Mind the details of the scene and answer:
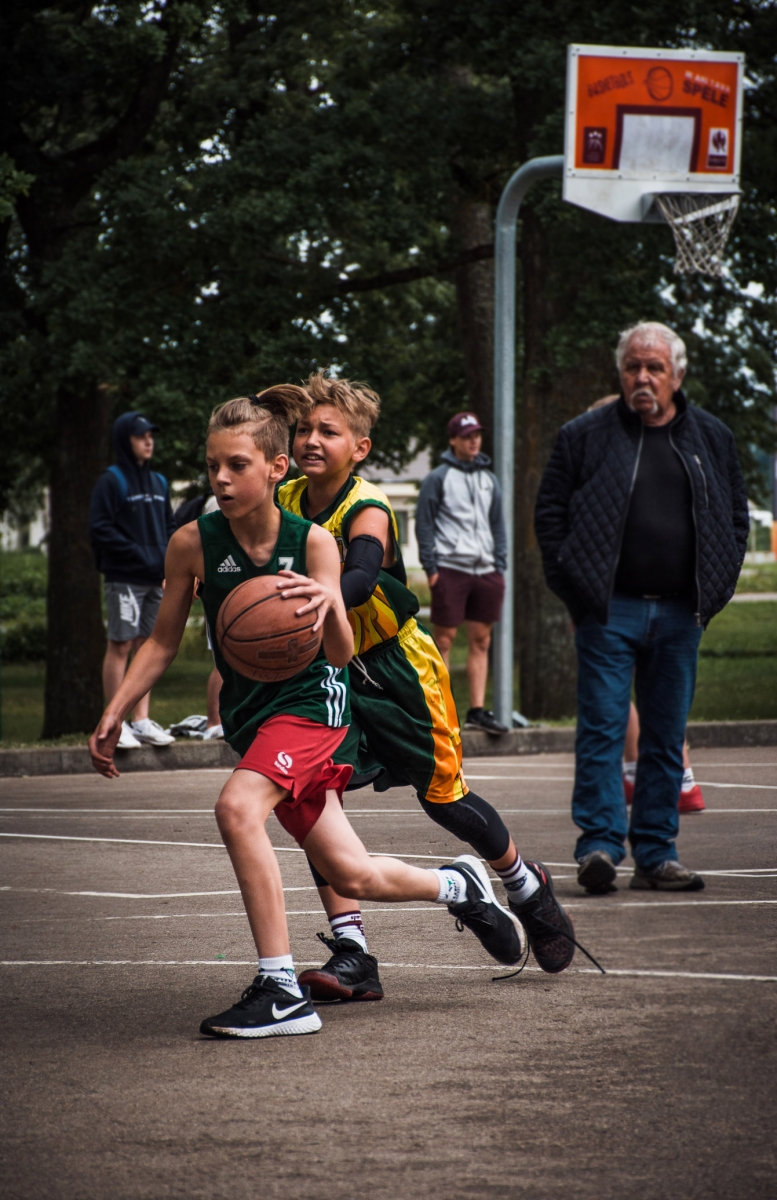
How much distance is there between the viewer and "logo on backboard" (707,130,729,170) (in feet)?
48.6

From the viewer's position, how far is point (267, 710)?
16.5 ft

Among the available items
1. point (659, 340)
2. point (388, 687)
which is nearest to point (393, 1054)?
point (388, 687)

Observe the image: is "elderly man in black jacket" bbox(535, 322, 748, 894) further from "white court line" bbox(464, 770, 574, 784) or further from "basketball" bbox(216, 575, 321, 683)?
"white court line" bbox(464, 770, 574, 784)

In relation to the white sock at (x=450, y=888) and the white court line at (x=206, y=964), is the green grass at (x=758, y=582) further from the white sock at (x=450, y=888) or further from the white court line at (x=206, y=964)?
the white sock at (x=450, y=888)

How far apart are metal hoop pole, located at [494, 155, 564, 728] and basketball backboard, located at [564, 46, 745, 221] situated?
0.49 metres

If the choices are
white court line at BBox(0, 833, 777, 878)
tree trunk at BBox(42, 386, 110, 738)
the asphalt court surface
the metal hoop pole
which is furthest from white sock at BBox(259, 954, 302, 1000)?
tree trunk at BBox(42, 386, 110, 738)

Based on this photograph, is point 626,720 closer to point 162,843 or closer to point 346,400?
point 346,400

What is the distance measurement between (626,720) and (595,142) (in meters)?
8.55

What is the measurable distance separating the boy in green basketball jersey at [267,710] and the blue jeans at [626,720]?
6.32 ft

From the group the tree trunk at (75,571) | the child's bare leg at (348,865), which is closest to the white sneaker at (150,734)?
the child's bare leg at (348,865)

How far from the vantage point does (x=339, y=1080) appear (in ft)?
14.1

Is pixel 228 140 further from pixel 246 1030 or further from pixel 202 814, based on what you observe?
pixel 246 1030

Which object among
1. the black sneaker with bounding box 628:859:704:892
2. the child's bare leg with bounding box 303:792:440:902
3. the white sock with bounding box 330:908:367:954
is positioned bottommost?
the black sneaker with bounding box 628:859:704:892

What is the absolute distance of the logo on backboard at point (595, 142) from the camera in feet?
47.3
